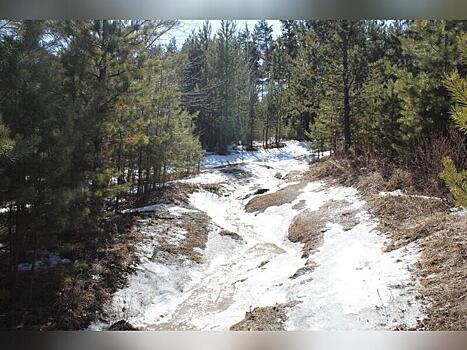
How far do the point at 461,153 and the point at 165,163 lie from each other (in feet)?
6.36

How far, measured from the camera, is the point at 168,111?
316 centimetres

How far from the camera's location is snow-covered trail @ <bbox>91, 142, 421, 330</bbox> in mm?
2775

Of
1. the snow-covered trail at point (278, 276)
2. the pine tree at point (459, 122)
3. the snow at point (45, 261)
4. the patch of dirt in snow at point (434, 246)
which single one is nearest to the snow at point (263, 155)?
the snow-covered trail at point (278, 276)

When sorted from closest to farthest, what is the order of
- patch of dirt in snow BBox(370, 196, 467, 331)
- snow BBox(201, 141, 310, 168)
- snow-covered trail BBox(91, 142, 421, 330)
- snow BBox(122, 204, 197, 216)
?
patch of dirt in snow BBox(370, 196, 467, 331)
snow-covered trail BBox(91, 142, 421, 330)
snow BBox(122, 204, 197, 216)
snow BBox(201, 141, 310, 168)

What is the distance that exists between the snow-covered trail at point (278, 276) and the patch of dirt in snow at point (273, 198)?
1.3 inches

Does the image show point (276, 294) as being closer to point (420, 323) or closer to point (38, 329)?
point (420, 323)

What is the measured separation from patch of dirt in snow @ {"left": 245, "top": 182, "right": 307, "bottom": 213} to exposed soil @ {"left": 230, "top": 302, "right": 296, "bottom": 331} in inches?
28.0

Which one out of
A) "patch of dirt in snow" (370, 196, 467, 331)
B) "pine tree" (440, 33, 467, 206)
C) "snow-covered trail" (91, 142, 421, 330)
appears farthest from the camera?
"snow-covered trail" (91, 142, 421, 330)

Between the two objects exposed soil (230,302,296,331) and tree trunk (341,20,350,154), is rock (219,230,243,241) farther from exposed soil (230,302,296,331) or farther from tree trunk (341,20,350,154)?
tree trunk (341,20,350,154)

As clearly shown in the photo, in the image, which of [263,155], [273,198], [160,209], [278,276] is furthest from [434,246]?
[160,209]

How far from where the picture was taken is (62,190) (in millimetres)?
2883

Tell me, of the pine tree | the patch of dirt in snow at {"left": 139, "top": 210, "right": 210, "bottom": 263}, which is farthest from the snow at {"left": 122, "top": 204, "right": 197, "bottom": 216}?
the pine tree

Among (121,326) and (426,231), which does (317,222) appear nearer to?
(426,231)

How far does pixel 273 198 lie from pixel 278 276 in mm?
577
